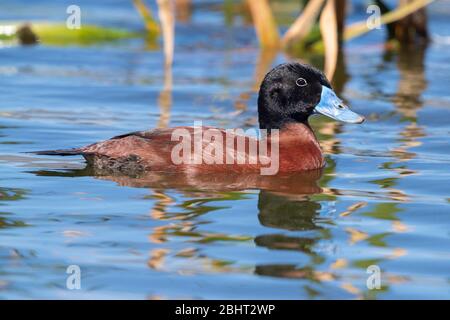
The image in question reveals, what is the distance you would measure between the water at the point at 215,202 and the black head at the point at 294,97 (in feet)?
1.57

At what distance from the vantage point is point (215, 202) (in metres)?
8.10

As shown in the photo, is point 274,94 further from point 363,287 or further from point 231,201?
point 363,287

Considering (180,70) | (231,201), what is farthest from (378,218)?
(180,70)

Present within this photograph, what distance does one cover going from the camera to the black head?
30.5ft

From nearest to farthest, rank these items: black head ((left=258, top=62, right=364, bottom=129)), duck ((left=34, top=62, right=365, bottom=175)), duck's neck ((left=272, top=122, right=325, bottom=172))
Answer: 1. duck ((left=34, top=62, right=365, bottom=175))
2. duck's neck ((left=272, top=122, right=325, bottom=172))
3. black head ((left=258, top=62, right=364, bottom=129))

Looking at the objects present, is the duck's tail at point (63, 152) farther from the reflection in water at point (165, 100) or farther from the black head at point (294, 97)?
the reflection in water at point (165, 100)

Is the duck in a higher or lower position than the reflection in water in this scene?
lower

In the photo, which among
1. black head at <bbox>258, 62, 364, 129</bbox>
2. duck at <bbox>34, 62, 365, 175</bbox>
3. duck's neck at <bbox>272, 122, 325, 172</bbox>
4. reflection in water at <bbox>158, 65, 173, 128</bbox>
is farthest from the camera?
reflection in water at <bbox>158, 65, 173, 128</bbox>

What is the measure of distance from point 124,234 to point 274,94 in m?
2.57

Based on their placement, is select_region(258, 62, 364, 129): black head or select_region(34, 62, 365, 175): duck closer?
select_region(34, 62, 365, 175): duck

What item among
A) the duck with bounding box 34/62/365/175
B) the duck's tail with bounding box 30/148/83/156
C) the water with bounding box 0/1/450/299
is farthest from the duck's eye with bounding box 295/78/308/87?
the duck's tail with bounding box 30/148/83/156

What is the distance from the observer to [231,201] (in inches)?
321

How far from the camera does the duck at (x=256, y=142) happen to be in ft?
28.9

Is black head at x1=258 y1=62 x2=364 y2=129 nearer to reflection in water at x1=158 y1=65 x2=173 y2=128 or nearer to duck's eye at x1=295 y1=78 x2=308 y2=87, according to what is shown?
duck's eye at x1=295 y1=78 x2=308 y2=87
